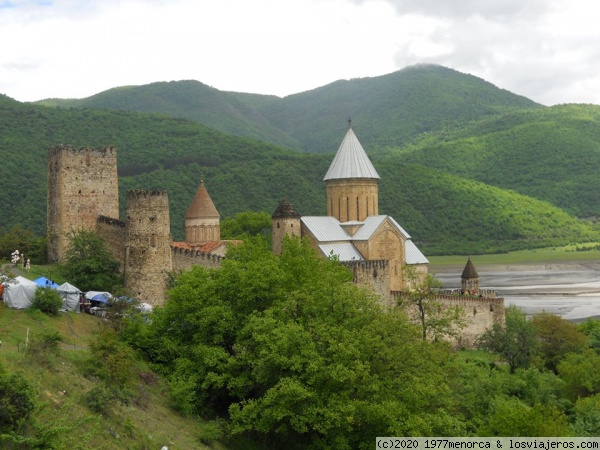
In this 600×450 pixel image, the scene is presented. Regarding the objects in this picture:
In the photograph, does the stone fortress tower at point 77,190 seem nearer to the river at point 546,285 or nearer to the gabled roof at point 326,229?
the gabled roof at point 326,229

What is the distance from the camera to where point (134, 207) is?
24.8 metres

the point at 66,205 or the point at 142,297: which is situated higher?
the point at 66,205

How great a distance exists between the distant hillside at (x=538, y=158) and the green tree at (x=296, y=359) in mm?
83270

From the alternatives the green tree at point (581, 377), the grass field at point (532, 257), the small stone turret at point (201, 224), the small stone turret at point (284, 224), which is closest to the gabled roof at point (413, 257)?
the small stone turret at point (284, 224)

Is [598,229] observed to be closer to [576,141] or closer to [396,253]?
[576,141]

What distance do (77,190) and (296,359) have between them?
13.7 metres

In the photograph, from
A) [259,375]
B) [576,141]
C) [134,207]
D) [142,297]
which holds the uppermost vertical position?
[576,141]

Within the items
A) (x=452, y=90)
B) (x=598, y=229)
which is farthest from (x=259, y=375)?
(x=452, y=90)

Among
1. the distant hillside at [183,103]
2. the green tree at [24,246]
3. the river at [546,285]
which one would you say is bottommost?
the river at [546,285]

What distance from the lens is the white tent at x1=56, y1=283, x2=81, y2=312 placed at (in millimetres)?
23109

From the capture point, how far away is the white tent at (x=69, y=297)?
23.1 m

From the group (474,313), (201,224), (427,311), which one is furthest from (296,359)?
(201,224)

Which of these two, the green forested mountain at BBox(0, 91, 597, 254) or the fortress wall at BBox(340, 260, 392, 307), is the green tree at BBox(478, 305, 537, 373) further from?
the green forested mountain at BBox(0, 91, 597, 254)

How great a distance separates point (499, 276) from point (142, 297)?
43.4m
